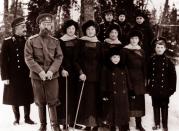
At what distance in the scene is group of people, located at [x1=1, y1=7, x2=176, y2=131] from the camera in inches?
270

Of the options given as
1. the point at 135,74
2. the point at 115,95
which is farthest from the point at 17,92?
the point at 135,74

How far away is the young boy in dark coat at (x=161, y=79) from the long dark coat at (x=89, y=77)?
1.20 meters

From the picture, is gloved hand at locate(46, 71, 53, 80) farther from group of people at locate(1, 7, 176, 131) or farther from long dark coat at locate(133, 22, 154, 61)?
long dark coat at locate(133, 22, 154, 61)

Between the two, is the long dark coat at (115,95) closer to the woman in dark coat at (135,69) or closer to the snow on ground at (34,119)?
the woman in dark coat at (135,69)

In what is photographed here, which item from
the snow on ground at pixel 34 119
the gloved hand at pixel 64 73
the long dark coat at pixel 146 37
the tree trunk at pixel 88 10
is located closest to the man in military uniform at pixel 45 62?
the gloved hand at pixel 64 73

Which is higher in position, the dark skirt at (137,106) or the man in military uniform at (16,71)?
the man in military uniform at (16,71)

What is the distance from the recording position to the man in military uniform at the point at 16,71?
7.66 m

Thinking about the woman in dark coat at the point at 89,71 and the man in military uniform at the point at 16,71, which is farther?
the man in military uniform at the point at 16,71

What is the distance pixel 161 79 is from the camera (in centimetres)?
784

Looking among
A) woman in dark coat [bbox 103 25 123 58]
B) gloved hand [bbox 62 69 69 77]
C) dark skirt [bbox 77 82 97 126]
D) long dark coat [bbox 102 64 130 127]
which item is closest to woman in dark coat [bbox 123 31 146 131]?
woman in dark coat [bbox 103 25 123 58]

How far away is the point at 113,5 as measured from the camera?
10.7 meters

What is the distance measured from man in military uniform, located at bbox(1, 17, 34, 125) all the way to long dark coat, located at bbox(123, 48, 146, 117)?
1.99 m

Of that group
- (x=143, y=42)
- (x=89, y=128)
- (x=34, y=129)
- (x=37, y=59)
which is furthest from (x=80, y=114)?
(x=143, y=42)

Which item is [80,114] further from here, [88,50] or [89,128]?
[88,50]
